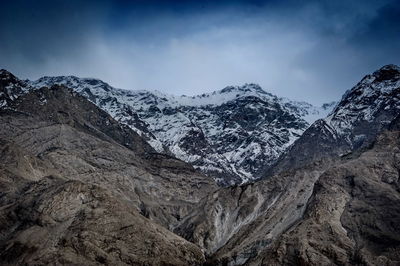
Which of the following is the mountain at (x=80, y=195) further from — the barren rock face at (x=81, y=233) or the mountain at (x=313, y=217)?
the mountain at (x=313, y=217)

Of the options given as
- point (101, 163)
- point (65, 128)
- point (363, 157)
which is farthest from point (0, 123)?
point (363, 157)

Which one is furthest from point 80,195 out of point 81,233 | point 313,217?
point 313,217

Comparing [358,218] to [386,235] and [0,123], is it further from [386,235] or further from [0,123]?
[0,123]

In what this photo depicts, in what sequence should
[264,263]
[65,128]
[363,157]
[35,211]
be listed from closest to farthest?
[264,263] < [35,211] < [363,157] < [65,128]

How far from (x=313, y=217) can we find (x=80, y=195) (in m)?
38.1

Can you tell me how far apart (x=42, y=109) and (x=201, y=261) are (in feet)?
435

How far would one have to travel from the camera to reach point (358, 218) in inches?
2972

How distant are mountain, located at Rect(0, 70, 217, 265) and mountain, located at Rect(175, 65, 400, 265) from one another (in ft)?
39.4

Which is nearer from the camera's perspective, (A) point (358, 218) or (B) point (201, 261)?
(A) point (358, 218)

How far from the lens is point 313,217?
7619 cm

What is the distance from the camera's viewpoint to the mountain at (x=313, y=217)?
6625 centimetres

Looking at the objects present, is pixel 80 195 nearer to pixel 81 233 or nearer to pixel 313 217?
pixel 81 233

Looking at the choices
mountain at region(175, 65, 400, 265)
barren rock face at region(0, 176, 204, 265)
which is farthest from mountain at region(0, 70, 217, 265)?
mountain at region(175, 65, 400, 265)

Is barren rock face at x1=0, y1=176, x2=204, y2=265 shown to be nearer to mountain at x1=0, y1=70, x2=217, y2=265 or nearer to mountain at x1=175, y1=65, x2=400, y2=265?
mountain at x1=0, y1=70, x2=217, y2=265
